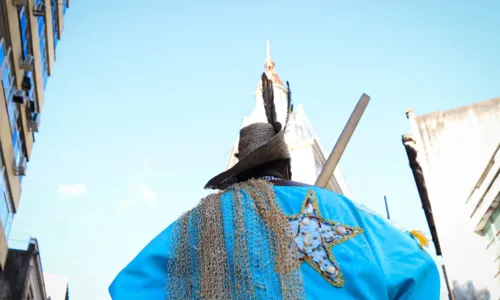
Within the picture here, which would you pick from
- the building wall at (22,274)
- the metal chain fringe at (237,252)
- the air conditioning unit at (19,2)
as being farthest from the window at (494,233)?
the building wall at (22,274)

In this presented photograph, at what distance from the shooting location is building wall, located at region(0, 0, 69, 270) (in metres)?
13.1

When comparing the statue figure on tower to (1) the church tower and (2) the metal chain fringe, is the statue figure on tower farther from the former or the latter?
(1) the church tower

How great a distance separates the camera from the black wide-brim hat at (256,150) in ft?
8.61

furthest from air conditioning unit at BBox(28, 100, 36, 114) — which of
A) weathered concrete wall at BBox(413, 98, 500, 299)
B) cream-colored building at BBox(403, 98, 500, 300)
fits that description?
weathered concrete wall at BBox(413, 98, 500, 299)

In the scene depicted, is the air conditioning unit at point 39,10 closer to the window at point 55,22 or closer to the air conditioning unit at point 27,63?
the air conditioning unit at point 27,63

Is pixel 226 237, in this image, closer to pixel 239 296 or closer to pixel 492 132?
pixel 239 296

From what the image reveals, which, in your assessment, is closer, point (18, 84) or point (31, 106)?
point (18, 84)

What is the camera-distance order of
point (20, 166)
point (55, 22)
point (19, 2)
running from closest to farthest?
1. point (19, 2)
2. point (20, 166)
3. point (55, 22)

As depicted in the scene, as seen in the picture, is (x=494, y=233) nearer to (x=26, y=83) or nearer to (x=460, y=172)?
(x=460, y=172)

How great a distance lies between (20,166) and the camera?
49.1 ft

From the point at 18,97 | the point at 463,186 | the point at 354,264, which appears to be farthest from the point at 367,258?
the point at 18,97

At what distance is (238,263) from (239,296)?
129mm

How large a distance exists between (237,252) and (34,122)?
1529 centimetres

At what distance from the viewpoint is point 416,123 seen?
14922mm
